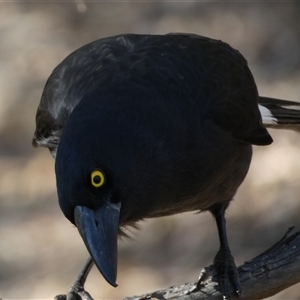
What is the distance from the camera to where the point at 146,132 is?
360 centimetres

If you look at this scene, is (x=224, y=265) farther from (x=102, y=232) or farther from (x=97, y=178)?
(x=97, y=178)

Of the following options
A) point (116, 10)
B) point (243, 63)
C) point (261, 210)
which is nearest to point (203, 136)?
point (243, 63)

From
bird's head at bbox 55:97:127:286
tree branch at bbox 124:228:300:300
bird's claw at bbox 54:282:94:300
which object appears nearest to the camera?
bird's head at bbox 55:97:127:286

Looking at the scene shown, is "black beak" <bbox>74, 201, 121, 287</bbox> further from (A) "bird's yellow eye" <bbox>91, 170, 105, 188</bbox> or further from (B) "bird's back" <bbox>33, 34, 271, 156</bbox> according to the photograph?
(B) "bird's back" <bbox>33, 34, 271, 156</bbox>

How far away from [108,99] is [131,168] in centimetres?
36

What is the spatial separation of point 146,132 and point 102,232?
1.63 ft

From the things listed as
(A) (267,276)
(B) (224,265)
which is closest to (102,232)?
(A) (267,276)

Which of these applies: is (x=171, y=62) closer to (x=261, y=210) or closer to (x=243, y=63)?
(x=243, y=63)

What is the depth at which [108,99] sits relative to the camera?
143 inches

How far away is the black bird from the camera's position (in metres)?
3.41

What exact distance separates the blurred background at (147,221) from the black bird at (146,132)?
1221mm

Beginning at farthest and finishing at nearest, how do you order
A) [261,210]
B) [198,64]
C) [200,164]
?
[261,210] < [198,64] < [200,164]

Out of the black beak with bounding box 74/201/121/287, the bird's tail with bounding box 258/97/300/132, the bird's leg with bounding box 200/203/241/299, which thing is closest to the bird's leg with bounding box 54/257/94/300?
the bird's leg with bounding box 200/203/241/299

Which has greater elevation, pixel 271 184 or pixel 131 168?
pixel 271 184
